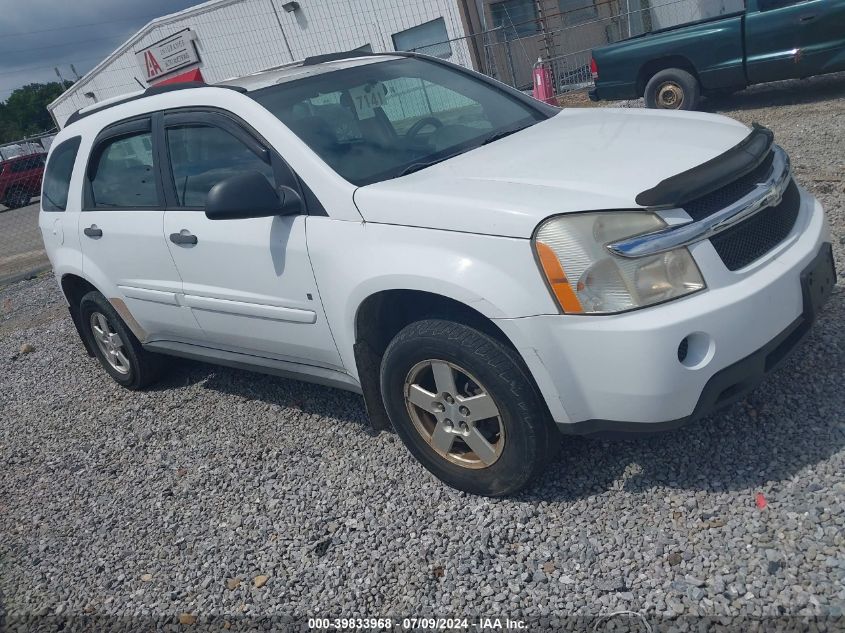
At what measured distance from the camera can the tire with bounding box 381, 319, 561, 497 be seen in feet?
9.07

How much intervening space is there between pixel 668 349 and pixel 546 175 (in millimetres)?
823

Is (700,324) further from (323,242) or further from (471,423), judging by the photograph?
(323,242)

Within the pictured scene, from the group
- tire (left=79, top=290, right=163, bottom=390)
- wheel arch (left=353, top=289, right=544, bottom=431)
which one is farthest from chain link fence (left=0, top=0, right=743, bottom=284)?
wheel arch (left=353, top=289, right=544, bottom=431)

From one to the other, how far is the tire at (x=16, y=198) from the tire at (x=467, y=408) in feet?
89.9

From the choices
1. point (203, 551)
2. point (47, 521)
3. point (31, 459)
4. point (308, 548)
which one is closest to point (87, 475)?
point (47, 521)

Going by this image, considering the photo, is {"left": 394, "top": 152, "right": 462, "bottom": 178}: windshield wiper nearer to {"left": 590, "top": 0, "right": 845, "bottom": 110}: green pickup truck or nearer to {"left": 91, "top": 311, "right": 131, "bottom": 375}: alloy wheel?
{"left": 91, "top": 311, "right": 131, "bottom": 375}: alloy wheel

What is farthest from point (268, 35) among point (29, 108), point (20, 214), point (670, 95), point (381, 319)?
point (29, 108)

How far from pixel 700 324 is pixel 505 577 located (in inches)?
44.8

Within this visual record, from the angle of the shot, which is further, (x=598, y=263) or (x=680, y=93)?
(x=680, y=93)

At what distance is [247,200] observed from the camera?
10.4 feet

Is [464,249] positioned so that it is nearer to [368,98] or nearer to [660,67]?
[368,98]

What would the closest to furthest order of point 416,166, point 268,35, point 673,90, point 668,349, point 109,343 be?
point 668,349 → point 416,166 → point 109,343 → point 673,90 → point 268,35

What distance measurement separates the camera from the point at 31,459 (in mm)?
4777

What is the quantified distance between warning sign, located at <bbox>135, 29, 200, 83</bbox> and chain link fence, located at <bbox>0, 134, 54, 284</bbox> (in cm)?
478
